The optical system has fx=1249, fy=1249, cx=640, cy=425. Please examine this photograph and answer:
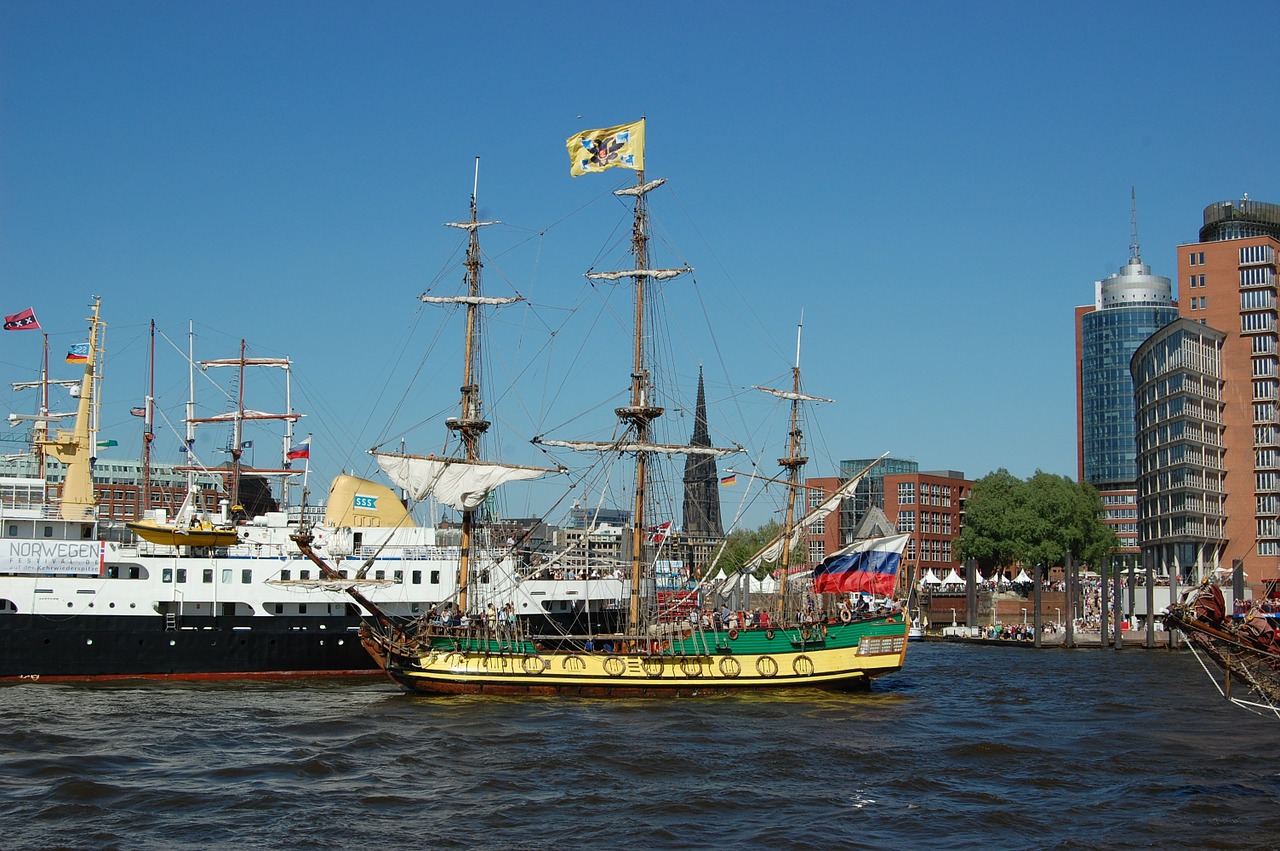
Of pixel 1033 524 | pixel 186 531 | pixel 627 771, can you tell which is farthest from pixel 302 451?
pixel 1033 524

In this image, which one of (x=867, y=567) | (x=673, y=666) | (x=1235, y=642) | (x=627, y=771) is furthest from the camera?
(x=867, y=567)

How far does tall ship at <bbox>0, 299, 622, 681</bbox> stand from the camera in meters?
58.1

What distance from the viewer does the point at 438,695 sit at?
5331 cm

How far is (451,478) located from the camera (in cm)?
6159

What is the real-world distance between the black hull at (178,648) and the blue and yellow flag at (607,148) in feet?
83.5

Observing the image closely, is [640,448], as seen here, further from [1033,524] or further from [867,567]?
[1033,524]

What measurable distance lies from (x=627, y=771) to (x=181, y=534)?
34.5m

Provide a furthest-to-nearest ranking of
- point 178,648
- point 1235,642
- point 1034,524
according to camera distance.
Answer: point 1034,524
point 178,648
point 1235,642

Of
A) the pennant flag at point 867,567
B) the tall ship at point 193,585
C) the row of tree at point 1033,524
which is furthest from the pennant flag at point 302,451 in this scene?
the row of tree at point 1033,524

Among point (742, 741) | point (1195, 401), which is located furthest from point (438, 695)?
point (1195, 401)

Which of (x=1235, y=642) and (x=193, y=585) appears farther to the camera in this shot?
(x=193, y=585)

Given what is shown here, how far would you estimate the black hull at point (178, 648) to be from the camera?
2259 inches

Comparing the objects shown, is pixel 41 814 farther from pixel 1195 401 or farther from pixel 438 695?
pixel 1195 401

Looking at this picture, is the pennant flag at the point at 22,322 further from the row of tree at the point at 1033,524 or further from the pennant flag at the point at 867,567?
the row of tree at the point at 1033,524
